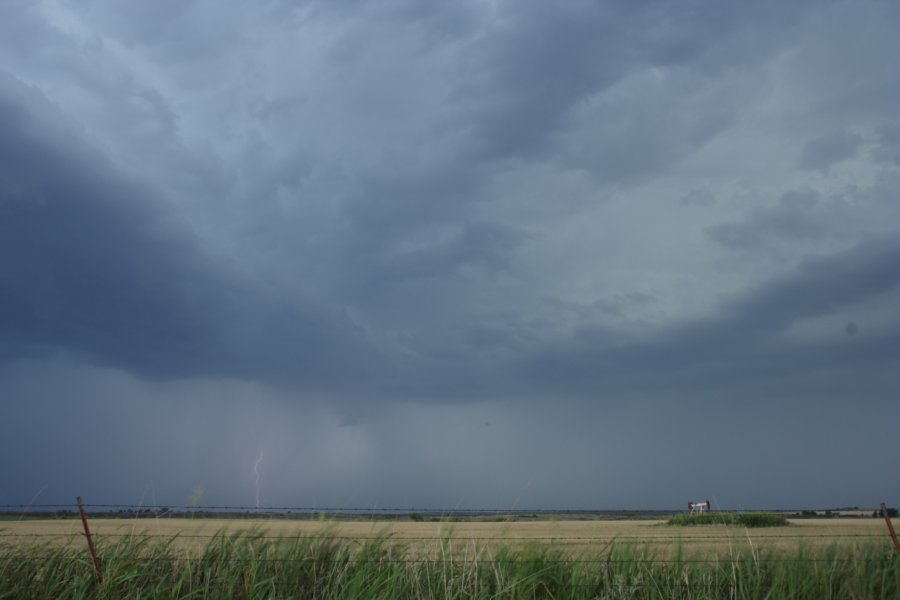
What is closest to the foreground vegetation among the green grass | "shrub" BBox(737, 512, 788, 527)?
"shrub" BBox(737, 512, 788, 527)

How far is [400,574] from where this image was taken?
1033 centimetres

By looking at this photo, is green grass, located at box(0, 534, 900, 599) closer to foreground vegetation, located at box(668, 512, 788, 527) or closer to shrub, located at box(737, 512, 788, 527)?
foreground vegetation, located at box(668, 512, 788, 527)

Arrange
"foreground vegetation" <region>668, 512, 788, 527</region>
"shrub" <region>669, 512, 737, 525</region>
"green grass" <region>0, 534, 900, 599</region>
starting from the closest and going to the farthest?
"green grass" <region>0, 534, 900, 599</region>
"foreground vegetation" <region>668, 512, 788, 527</region>
"shrub" <region>669, 512, 737, 525</region>

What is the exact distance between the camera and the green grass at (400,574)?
1024 centimetres

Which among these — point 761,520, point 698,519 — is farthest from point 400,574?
point 698,519

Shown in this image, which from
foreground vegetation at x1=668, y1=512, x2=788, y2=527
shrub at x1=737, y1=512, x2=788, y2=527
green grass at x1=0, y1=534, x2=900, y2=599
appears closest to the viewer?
green grass at x1=0, y1=534, x2=900, y2=599

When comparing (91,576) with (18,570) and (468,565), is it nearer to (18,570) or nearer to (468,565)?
(18,570)

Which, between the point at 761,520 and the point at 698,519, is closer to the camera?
the point at 761,520

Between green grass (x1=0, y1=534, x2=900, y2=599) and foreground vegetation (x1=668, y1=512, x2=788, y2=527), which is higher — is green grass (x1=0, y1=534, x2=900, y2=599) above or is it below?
above

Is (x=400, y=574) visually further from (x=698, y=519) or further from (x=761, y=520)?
(x=698, y=519)

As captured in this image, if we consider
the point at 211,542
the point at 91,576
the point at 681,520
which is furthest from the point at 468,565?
the point at 681,520

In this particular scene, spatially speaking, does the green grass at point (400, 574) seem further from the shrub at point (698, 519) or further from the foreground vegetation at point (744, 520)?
the shrub at point (698, 519)

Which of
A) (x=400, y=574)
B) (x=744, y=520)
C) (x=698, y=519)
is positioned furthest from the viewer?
(x=698, y=519)

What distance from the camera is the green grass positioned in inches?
403
